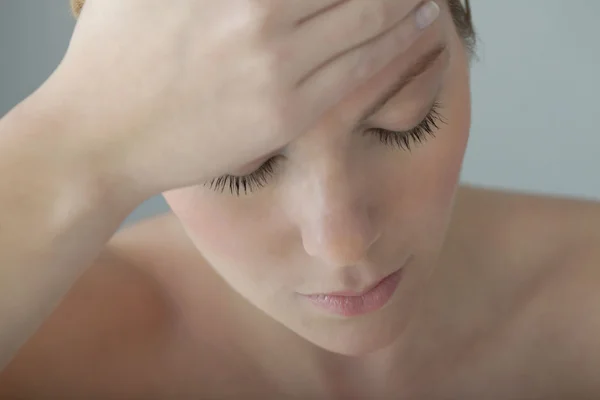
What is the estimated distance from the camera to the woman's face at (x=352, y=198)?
500 millimetres

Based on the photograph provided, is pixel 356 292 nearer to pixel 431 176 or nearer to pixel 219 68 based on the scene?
pixel 431 176

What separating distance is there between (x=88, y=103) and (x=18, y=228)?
0.35ft

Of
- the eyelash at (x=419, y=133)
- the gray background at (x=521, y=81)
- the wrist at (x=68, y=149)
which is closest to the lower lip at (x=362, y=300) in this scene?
the eyelash at (x=419, y=133)

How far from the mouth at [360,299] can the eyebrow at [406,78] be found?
202 mm

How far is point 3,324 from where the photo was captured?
48cm

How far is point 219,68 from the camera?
0.42m

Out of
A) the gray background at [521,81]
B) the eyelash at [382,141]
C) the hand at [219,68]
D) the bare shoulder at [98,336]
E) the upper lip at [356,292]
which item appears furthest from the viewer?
the gray background at [521,81]

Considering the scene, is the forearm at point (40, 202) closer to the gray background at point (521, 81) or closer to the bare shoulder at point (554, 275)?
the bare shoulder at point (554, 275)

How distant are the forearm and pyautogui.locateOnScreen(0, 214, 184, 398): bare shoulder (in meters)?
0.27

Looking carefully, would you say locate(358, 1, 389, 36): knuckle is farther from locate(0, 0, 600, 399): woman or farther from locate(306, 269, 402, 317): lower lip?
locate(306, 269, 402, 317): lower lip

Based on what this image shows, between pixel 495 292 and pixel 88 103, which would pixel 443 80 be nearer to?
pixel 88 103

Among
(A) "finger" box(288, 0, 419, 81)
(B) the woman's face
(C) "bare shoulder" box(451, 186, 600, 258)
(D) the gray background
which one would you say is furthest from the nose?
(D) the gray background

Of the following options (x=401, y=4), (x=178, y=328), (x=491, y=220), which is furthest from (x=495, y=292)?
(x=401, y=4)

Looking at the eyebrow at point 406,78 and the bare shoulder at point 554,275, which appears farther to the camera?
the bare shoulder at point 554,275
